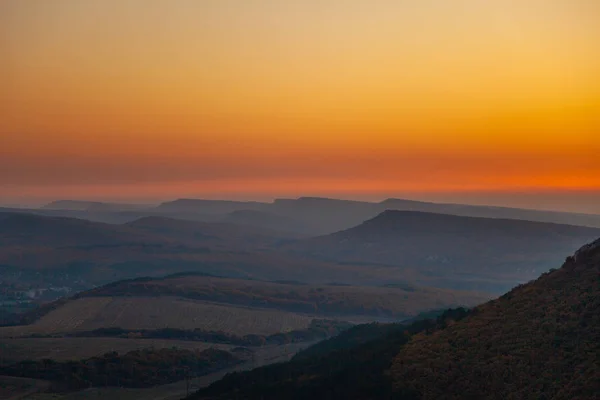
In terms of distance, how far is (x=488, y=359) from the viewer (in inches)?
1783

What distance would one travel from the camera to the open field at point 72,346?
287 feet

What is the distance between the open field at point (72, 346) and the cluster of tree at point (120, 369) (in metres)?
5.18

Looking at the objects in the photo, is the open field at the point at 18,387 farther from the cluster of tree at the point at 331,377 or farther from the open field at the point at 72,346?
the cluster of tree at the point at 331,377

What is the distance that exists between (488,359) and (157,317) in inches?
3603

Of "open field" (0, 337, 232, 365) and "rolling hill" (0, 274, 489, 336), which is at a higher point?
"open field" (0, 337, 232, 365)

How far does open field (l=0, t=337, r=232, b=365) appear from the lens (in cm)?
8738

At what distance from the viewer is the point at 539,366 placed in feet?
138

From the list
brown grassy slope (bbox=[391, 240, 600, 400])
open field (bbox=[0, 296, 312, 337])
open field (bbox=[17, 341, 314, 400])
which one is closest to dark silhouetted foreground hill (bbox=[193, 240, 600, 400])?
brown grassy slope (bbox=[391, 240, 600, 400])

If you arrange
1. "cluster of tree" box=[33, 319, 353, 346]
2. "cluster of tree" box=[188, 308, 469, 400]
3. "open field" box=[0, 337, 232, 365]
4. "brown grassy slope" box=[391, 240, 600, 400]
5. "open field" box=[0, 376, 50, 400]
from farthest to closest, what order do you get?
"cluster of tree" box=[33, 319, 353, 346] → "open field" box=[0, 337, 232, 365] → "open field" box=[0, 376, 50, 400] → "cluster of tree" box=[188, 308, 469, 400] → "brown grassy slope" box=[391, 240, 600, 400]

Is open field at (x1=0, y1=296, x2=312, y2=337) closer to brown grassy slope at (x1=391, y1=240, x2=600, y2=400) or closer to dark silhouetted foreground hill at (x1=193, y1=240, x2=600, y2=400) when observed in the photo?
dark silhouetted foreground hill at (x1=193, y1=240, x2=600, y2=400)

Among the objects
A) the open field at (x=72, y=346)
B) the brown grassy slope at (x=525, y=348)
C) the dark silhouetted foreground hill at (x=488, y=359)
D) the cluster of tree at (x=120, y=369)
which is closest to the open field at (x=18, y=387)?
the cluster of tree at (x=120, y=369)

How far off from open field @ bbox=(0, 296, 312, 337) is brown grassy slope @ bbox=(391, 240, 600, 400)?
67938mm

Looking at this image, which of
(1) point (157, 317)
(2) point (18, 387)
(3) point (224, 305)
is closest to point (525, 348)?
(2) point (18, 387)

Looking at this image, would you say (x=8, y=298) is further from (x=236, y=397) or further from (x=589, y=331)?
(x=589, y=331)
